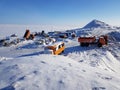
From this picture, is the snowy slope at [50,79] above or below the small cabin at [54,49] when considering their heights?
above

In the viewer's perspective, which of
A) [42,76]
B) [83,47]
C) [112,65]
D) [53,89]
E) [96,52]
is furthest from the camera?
[83,47]

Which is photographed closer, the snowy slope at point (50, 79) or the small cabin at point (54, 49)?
the snowy slope at point (50, 79)

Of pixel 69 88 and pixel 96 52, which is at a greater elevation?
pixel 69 88

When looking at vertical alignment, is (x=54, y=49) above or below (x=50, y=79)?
below

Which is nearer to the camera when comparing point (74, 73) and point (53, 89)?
point (53, 89)

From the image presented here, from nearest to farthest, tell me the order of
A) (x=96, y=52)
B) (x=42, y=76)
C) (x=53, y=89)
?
(x=53, y=89), (x=42, y=76), (x=96, y=52)

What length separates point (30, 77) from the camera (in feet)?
39.4

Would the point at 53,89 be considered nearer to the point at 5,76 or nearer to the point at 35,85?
the point at 35,85

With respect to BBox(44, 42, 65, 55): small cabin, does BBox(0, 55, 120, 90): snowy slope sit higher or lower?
higher

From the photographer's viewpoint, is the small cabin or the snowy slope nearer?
the snowy slope

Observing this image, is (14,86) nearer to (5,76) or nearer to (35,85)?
(35,85)

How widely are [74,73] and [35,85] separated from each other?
3.12 m

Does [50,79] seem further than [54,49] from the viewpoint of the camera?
No

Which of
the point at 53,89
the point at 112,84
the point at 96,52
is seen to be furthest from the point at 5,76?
the point at 96,52
